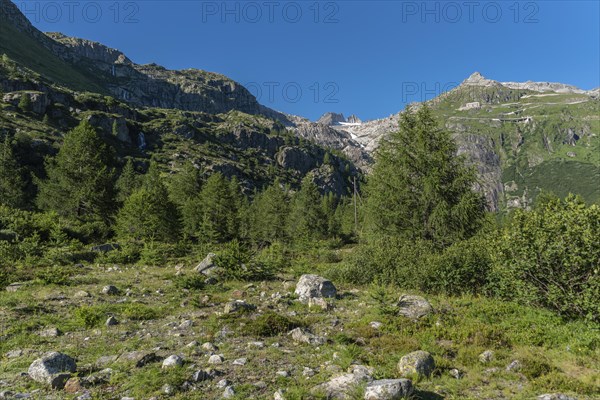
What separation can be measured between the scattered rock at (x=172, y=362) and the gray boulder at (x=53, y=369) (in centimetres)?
168

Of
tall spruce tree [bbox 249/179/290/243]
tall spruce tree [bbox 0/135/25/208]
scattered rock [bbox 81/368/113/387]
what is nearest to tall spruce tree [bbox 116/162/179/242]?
tall spruce tree [bbox 0/135/25/208]

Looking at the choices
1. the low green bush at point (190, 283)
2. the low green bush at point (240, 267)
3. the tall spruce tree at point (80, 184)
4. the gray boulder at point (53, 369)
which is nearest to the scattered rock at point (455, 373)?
the gray boulder at point (53, 369)

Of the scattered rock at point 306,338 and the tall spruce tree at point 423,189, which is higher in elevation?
the tall spruce tree at point 423,189

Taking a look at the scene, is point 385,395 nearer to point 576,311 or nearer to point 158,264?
point 576,311

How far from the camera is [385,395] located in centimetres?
538

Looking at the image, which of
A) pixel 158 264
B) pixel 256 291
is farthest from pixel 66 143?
pixel 256 291

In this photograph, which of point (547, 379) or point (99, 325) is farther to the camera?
point (99, 325)

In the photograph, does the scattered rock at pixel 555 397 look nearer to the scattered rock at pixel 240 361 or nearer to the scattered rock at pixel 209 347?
the scattered rock at pixel 240 361

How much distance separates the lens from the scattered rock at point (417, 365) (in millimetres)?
6909

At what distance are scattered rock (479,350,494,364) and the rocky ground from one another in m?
0.03

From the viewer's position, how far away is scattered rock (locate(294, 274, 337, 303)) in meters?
13.9

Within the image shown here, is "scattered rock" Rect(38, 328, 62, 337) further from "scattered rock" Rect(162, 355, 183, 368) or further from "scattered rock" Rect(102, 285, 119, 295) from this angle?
"scattered rock" Rect(102, 285, 119, 295)

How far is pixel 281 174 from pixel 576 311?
7234 inches

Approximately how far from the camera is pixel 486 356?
7.98 meters
